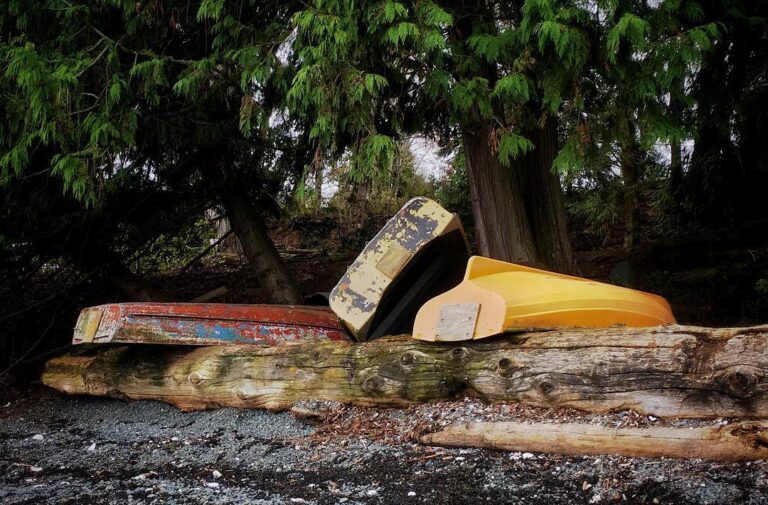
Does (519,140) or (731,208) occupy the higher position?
(519,140)

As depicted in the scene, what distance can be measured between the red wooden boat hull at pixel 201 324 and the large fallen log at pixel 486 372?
0.67 ft

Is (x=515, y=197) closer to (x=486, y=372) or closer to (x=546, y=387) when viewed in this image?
(x=486, y=372)

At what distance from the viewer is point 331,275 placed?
8.58m

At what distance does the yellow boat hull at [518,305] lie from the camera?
3.78 meters

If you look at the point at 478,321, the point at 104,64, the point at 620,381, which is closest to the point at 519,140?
the point at 478,321

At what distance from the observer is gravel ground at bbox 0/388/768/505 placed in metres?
2.74

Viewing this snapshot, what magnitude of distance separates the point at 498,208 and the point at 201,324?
2.57m

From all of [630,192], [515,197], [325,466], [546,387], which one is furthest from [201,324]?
[630,192]

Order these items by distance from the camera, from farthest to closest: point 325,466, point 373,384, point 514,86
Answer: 1. point 514,86
2. point 373,384
3. point 325,466

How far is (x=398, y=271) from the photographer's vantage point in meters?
4.43

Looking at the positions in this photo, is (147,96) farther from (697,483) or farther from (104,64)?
(697,483)

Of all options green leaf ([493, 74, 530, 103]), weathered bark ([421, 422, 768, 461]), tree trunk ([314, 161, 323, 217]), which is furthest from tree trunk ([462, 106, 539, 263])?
weathered bark ([421, 422, 768, 461])

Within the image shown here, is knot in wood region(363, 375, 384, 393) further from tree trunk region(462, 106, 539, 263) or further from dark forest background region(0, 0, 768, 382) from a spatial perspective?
tree trunk region(462, 106, 539, 263)

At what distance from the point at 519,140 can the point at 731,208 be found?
4.10 m
